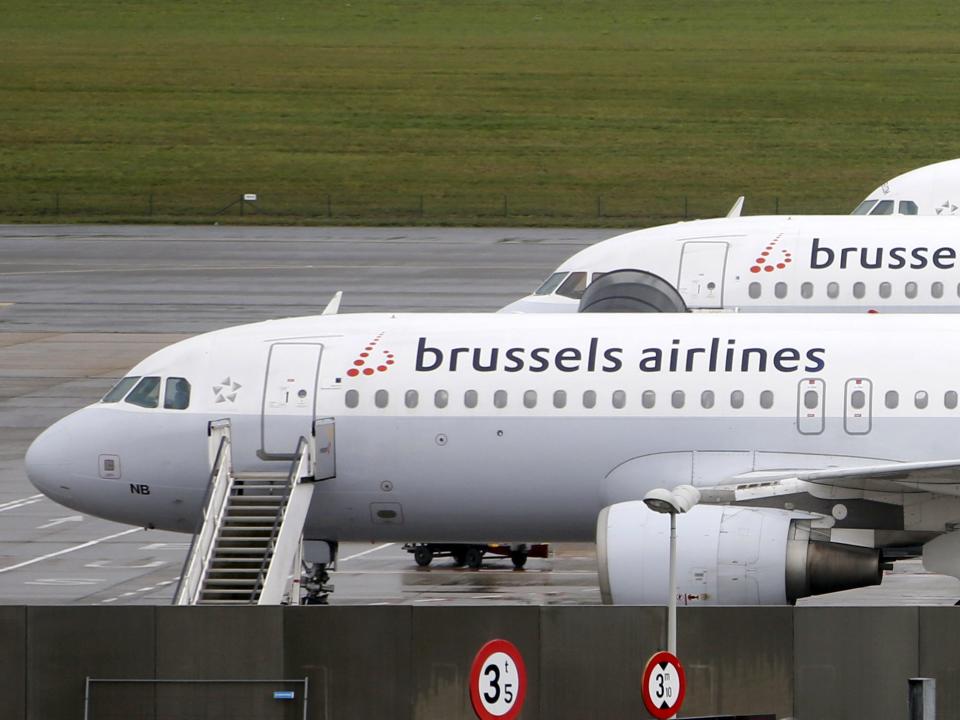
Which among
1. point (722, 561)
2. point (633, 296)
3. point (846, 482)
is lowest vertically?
point (722, 561)

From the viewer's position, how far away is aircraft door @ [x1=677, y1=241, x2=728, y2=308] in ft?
155

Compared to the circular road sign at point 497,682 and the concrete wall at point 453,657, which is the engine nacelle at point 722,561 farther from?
the circular road sign at point 497,682

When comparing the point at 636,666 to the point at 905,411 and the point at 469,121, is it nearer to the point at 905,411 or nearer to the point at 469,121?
the point at 905,411

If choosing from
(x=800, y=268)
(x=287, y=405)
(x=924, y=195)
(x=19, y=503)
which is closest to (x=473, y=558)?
(x=287, y=405)

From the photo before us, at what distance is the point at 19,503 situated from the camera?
4488cm

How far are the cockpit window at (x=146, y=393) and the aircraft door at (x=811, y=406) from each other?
11115 mm

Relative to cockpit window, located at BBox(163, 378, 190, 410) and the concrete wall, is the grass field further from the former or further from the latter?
the concrete wall

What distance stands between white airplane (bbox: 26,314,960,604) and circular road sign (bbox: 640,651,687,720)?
8.45 metres

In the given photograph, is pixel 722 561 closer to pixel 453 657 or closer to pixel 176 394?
pixel 453 657

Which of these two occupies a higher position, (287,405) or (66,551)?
(287,405)

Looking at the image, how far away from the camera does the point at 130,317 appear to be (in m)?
72.2

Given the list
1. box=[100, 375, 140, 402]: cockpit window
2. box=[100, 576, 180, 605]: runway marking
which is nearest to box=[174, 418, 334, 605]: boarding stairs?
box=[100, 375, 140, 402]: cockpit window

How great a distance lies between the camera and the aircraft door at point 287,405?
31250 mm

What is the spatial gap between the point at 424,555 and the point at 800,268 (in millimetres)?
14323
